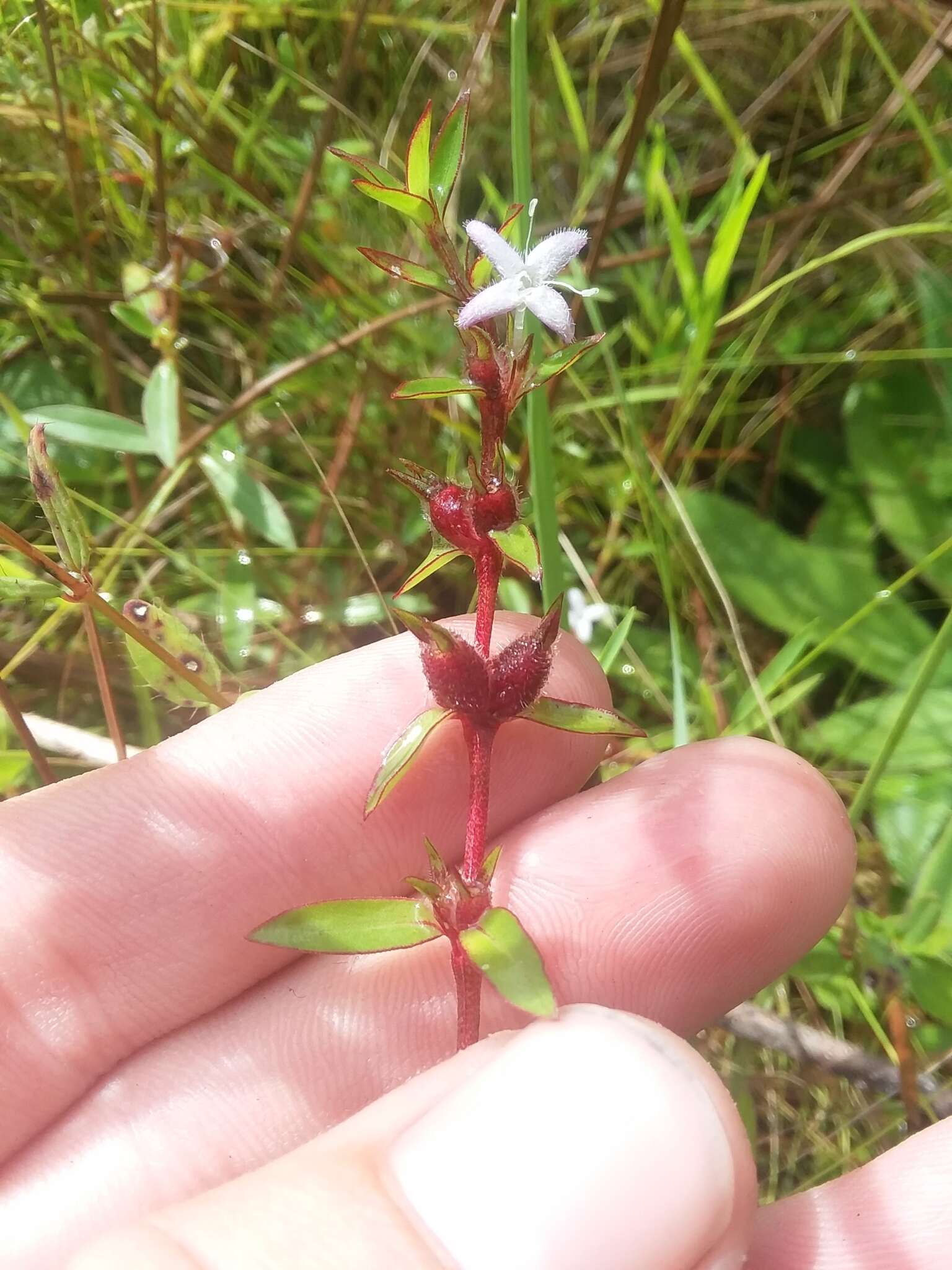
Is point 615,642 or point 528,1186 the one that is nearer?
point 528,1186

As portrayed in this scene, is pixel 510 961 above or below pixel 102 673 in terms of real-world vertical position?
below

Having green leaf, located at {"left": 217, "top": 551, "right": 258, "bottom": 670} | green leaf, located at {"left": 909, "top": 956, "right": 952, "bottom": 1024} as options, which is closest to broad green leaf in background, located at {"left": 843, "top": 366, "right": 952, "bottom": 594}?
green leaf, located at {"left": 909, "top": 956, "right": 952, "bottom": 1024}

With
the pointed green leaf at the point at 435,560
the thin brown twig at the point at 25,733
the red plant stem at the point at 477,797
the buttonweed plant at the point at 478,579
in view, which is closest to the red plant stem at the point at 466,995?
the buttonweed plant at the point at 478,579

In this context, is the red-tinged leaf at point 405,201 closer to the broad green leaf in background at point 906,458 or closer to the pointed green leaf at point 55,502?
the pointed green leaf at point 55,502

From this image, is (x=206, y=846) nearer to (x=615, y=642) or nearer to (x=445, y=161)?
(x=615, y=642)

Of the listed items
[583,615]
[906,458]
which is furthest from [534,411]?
[906,458]

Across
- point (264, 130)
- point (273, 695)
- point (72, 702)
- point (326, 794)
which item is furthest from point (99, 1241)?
point (264, 130)
